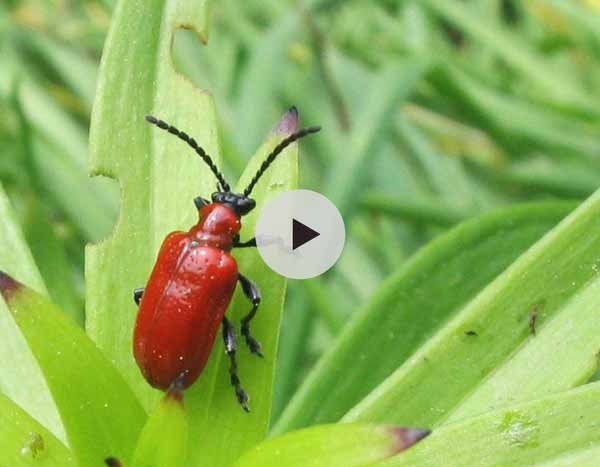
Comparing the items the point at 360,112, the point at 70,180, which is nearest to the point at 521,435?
the point at 360,112

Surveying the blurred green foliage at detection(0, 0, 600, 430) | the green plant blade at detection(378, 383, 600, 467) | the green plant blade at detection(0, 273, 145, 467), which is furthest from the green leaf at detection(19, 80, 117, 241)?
the green plant blade at detection(378, 383, 600, 467)

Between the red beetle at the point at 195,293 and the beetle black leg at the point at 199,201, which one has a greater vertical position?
the beetle black leg at the point at 199,201

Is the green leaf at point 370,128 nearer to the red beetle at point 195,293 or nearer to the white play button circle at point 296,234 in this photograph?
the white play button circle at point 296,234

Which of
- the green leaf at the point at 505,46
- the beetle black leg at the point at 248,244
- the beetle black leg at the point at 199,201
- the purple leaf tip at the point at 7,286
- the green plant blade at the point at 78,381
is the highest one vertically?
the green leaf at the point at 505,46

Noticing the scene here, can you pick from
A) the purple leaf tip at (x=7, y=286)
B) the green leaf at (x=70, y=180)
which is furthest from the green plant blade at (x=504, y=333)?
Result: the green leaf at (x=70, y=180)

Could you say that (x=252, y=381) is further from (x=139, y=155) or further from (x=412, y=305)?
(x=412, y=305)

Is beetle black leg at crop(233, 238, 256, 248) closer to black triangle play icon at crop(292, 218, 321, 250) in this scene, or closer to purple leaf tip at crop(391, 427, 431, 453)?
black triangle play icon at crop(292, 218, 321, 250)
